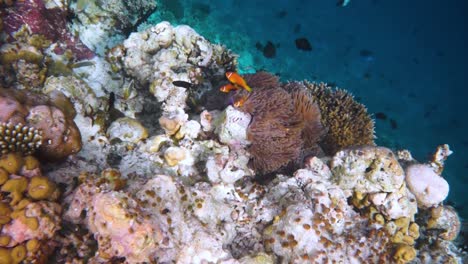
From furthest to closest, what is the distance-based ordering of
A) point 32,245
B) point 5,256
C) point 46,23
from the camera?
point 46,23, point 32,245, point 5,256

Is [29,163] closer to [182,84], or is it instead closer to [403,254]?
[182,84]

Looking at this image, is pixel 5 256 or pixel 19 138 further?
pixel 19 138

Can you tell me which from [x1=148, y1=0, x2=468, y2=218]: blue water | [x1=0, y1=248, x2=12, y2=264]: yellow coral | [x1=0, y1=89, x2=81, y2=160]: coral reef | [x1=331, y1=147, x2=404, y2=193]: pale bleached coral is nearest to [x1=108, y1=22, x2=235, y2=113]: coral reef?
[x1=0, y1=89, x2=81, y2=160]: coral reef

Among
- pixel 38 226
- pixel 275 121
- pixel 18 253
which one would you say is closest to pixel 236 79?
pixel 275 121

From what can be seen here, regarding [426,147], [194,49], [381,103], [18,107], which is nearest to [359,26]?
[381,103]

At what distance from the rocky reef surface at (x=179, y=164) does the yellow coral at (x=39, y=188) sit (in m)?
0.01

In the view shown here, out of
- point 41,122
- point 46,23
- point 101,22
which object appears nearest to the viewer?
point 41,122

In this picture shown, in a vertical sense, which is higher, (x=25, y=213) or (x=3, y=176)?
(x=3, y=176)

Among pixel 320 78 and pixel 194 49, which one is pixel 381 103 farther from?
pixel 194 49

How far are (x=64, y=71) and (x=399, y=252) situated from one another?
620 cm

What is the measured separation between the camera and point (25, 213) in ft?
8.25

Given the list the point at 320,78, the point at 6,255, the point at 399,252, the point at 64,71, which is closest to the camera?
the point at 6,255

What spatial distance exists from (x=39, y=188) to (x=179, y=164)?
6.01ft

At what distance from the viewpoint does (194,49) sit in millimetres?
5555
